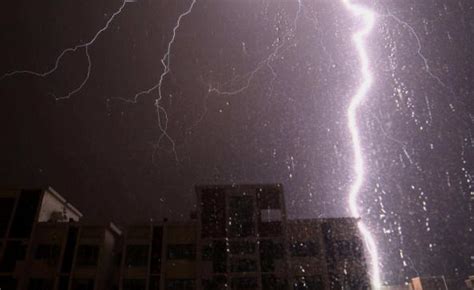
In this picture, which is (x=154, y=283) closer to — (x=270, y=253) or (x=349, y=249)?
(x=270, y=253)

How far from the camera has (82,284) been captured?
22.8 m

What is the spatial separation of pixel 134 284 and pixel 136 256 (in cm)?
161

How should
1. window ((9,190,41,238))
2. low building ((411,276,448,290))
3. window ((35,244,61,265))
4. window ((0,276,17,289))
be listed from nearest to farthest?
1. window ((0,276,17,289))
2. window ((35,244,61,265))
3. window ((9,190,41,238))
4. low building ((411,276,448,290))

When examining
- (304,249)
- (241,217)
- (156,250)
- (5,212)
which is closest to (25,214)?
(5,212)

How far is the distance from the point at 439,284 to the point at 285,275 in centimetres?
1204

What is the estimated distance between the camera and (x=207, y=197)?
25047 millimetres

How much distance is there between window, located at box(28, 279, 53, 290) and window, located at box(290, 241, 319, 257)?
45.1ft

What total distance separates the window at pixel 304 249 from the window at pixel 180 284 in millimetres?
5989

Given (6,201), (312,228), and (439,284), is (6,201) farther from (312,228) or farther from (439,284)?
(439,284)

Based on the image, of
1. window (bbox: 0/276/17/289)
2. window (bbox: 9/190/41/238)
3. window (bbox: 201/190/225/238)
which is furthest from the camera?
window (bbox: 201/190/225/238)

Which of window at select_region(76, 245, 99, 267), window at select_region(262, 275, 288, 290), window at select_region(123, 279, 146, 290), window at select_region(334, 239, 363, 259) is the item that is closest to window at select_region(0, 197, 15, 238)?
window at select_region(76, 245, 99, 267)

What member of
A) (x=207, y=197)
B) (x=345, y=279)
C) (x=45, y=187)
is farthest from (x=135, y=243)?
(x=345, y=279)

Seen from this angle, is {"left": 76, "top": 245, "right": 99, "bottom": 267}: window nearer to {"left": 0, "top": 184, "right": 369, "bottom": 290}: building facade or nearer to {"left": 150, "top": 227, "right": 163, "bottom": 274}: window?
{"left": 0, "top": 184, "right": 369, "bottom": 290}: building facade

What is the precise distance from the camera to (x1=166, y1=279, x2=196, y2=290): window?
2245cm
